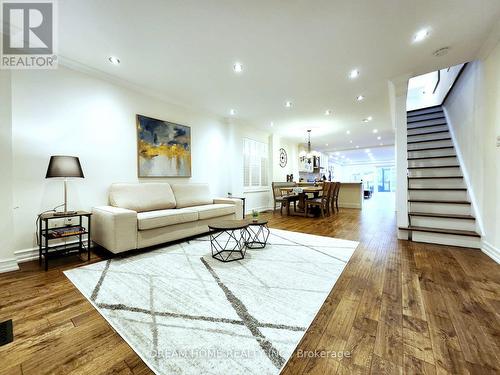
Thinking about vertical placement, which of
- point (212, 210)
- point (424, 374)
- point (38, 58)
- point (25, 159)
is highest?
point (38, 58)

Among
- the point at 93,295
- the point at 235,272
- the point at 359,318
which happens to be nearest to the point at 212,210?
the point at 235,272

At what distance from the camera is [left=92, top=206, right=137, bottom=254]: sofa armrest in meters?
2.55

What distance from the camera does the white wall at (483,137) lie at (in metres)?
2.51

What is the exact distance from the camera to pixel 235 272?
2246 millimetres

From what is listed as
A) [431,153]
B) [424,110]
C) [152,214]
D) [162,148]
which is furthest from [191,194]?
[424,110]

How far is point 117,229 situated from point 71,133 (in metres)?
1.62

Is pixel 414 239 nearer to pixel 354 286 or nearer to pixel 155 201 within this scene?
pixel 354 286

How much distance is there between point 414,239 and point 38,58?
5981 mm

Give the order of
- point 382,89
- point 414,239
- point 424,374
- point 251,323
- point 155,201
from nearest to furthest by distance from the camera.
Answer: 1. point 424,374
2. point 251,323
3. point 414,239
4. point 155,201
5. point 382,89

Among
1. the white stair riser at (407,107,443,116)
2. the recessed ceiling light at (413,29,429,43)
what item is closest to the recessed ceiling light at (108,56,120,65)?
the recessed ceiling light at (413,29,429,43)

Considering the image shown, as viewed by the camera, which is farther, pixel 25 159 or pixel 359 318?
pixel 25 159

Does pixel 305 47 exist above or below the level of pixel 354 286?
above

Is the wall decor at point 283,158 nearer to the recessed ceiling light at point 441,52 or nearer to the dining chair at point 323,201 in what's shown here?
the dining chair at point 323,201

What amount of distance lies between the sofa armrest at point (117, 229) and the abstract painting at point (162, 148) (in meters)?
1.22
